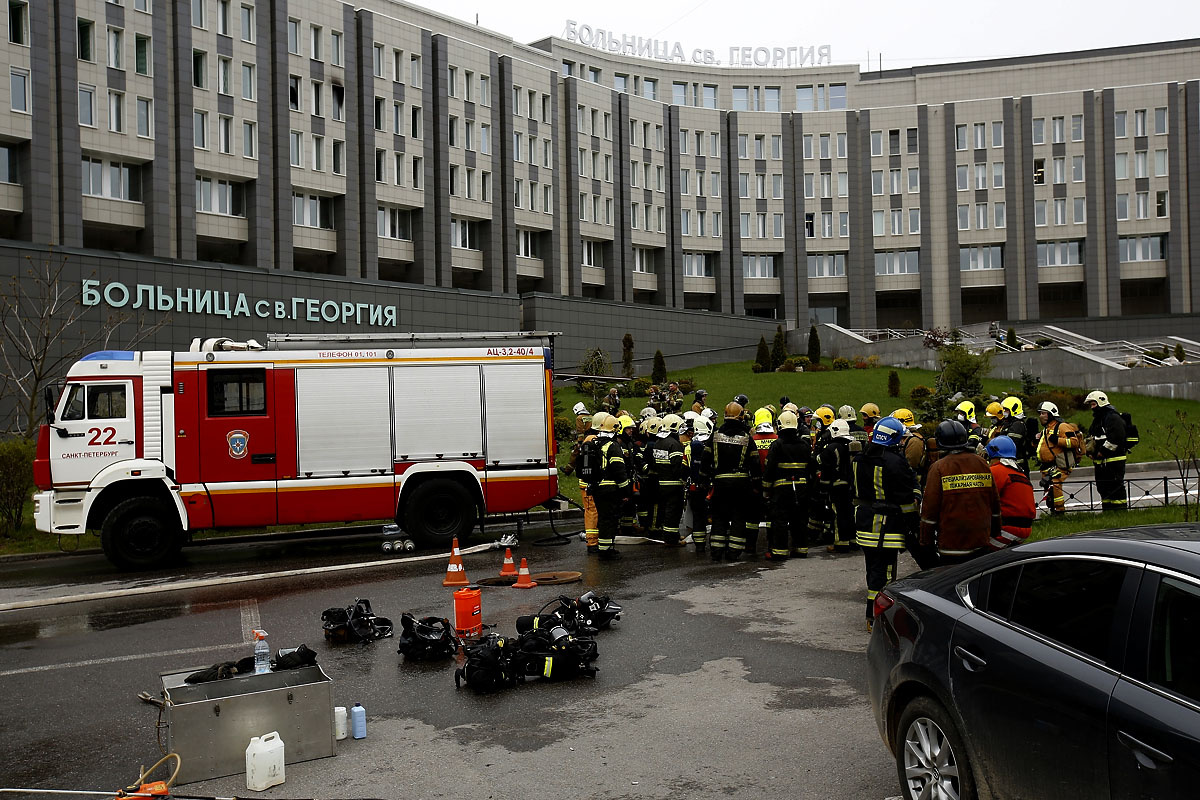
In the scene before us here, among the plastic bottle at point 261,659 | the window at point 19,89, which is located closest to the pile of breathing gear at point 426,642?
the plastic bottle at point 261,659

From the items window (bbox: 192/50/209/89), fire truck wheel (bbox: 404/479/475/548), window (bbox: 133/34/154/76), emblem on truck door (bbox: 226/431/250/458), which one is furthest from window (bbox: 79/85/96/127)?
fire truck wheel (bbox: 404/479/475/548)

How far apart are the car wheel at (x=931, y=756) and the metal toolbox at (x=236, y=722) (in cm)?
335

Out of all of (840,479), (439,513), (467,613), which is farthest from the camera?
(439,513)

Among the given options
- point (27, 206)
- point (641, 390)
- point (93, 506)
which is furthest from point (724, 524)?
point (27, 206)

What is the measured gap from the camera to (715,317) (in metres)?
61.8

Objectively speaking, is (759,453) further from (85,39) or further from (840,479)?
(85,39)

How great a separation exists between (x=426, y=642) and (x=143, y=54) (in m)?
39.5

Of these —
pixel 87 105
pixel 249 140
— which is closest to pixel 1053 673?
pixel 87 105

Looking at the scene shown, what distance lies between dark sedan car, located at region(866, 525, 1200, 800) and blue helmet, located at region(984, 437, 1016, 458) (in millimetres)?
3879

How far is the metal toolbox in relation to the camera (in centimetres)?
558

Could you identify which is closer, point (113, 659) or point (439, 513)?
point (113, 659)

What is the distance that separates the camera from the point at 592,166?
198 feet

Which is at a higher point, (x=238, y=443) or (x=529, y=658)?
(x=238, y=443)

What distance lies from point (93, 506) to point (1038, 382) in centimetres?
3709
